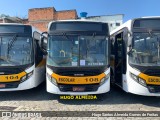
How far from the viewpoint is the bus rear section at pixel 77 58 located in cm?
753

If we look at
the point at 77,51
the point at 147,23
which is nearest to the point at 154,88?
the point at 147,23

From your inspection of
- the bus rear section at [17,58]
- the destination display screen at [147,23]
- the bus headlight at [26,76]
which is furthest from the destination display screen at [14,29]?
the destination display screen at [147,23]

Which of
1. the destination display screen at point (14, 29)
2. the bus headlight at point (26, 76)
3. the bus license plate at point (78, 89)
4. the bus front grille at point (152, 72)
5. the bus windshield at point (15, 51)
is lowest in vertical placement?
the bus license plate at point (78, 89)

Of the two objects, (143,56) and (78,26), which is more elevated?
(78,26)

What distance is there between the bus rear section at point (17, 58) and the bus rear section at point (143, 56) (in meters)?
3.77

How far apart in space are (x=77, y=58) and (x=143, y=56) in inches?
92.9

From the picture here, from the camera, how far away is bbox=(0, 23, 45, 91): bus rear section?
8.02 meters

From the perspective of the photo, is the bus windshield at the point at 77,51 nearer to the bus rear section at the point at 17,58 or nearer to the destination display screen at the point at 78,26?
the destination display screen at the point at 78,26

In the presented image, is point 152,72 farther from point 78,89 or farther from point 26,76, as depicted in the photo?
point 26,76

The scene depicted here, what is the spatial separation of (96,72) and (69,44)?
4.72 feet

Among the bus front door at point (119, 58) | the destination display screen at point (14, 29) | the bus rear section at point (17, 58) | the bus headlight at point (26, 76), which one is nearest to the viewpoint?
the bus rear section at point (17, 58)

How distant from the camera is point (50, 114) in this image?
20.8 feet

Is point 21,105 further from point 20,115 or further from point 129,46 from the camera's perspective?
point 129,46

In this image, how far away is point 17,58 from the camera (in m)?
8.23
